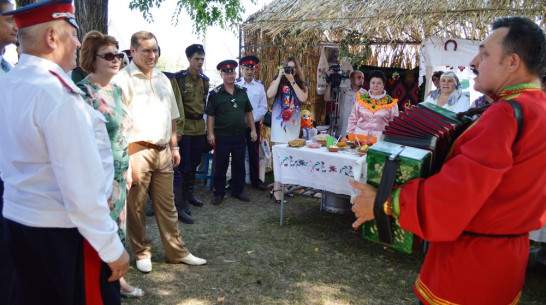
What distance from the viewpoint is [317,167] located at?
435cm

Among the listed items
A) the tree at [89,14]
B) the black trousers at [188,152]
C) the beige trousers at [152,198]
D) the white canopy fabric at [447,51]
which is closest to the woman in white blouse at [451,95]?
the white canopy fabric at [447,51]

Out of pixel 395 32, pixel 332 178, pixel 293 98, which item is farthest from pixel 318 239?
pixel 395 32

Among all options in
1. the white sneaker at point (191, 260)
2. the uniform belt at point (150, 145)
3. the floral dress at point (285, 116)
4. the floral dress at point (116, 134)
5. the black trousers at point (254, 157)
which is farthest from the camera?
the black trousers at point (254, 157)

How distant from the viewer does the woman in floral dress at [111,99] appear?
7.43 ft

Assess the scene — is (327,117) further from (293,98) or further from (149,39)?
(149,39)

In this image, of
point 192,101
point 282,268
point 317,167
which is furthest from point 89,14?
point 282,268

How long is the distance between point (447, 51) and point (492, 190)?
5312 millimetres

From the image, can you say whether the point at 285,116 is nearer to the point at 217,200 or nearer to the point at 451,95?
the point at 217,200

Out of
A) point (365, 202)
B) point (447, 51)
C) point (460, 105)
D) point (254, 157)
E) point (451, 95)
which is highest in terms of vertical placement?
point (447, 51)

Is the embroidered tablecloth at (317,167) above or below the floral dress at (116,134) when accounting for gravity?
below

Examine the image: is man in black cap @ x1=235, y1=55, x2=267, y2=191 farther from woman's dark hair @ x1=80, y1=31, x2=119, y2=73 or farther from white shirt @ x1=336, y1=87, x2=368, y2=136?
woman's dark hair @ x1=80, y1=31, x2=119, y2=73

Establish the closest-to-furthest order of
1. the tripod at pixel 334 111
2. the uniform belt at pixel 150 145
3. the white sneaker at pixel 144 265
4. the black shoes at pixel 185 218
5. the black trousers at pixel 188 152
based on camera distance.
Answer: the uniform belt at pixel 150 145 → the white sneaker at pixel 144 265 → the black shoes at pixel 185 218 → the black trousers at pixel 188 152 → the tripod at pixel 334 111

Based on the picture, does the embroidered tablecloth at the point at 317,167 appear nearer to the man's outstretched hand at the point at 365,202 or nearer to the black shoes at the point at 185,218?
the black shoes at the point at 185,218

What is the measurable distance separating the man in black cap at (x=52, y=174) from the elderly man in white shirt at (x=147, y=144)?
4.85ft
